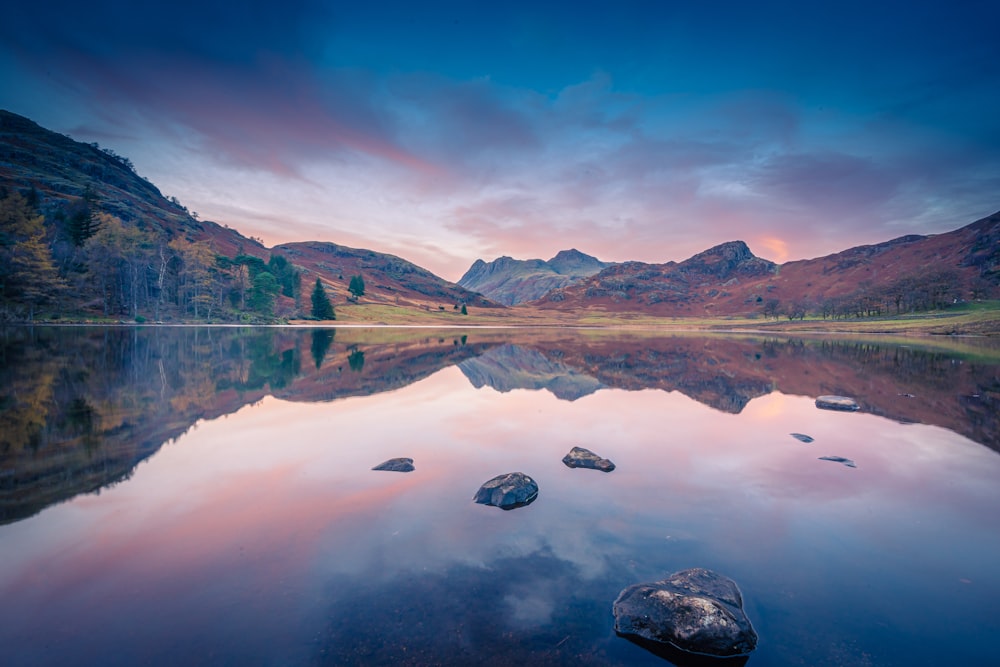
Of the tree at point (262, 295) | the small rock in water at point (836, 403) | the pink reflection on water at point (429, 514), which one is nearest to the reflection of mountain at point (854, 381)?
the small rock in water at point (836, 403)

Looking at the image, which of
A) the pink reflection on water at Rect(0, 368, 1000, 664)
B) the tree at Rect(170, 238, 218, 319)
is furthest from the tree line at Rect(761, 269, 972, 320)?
the tree at Rect(170, 238, 218, 319)

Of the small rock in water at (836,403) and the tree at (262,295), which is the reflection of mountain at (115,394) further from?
the tree at (262,295)

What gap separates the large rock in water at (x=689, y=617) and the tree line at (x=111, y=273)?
381 ft

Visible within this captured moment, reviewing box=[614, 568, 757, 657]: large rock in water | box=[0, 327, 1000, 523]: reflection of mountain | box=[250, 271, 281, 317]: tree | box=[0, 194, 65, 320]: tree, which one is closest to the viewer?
box=[614, 568, 757, 657]: large rock in water

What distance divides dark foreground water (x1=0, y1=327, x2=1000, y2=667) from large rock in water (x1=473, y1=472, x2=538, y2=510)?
0.50 m

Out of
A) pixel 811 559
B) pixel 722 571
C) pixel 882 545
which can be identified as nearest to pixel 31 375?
pixel 722 571

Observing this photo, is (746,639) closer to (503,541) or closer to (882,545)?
(503,541)

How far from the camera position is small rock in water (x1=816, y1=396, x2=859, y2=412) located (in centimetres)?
2466

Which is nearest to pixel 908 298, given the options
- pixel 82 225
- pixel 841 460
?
pixel 841 460

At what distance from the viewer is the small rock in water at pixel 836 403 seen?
24656mm

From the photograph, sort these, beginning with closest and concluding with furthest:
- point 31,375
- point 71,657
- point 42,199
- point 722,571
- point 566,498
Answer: point 71,657 < point 722,571 < point 566,498 < point 31,375 < point 42,199

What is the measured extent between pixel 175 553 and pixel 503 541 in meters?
6.91

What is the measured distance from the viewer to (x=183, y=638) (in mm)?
6008

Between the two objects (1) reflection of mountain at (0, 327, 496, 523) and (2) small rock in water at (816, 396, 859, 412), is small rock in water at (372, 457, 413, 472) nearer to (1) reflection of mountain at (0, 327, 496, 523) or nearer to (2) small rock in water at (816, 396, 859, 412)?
(1) reflection of mountain at (0, 327, 496, 523)
